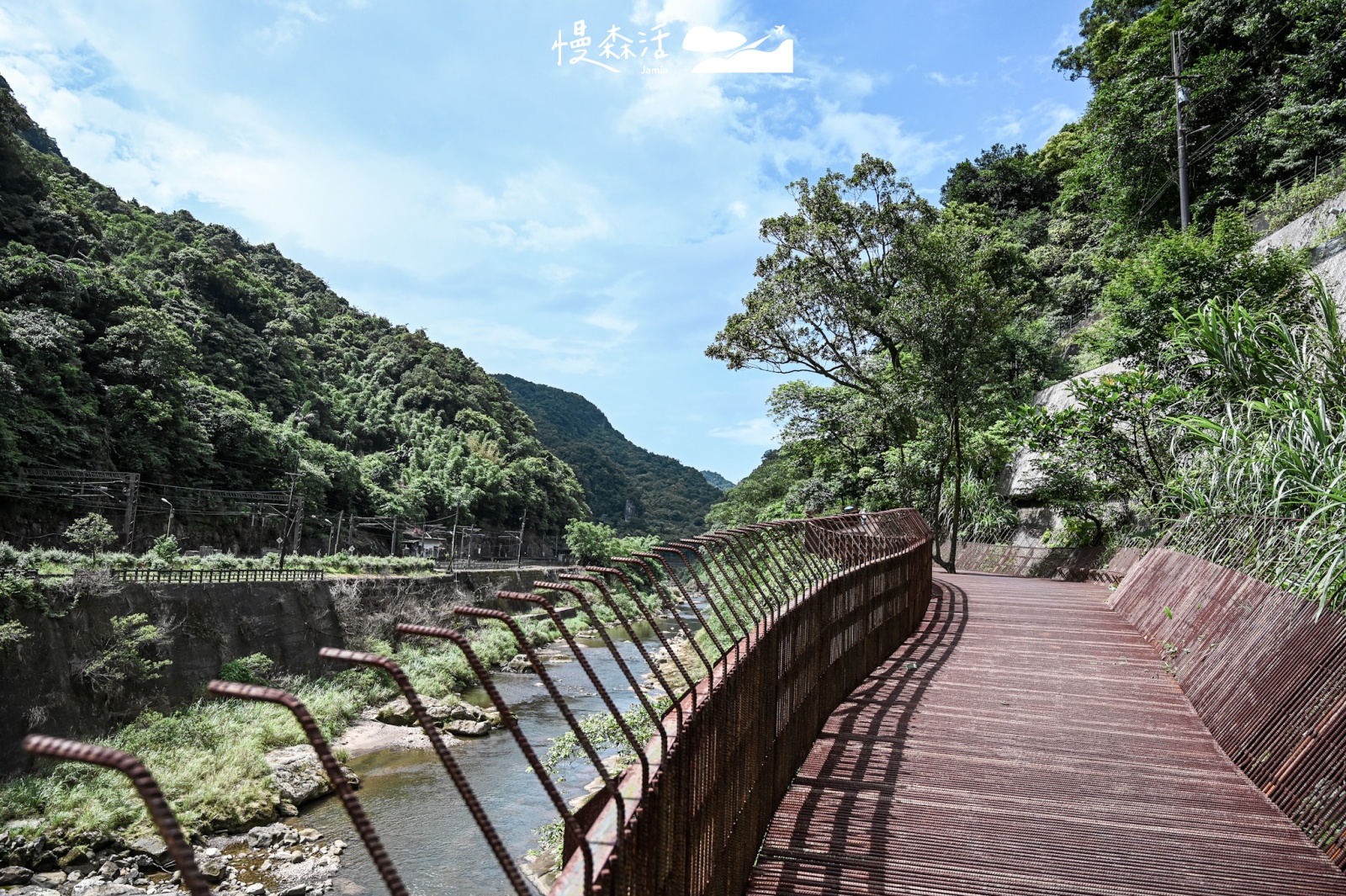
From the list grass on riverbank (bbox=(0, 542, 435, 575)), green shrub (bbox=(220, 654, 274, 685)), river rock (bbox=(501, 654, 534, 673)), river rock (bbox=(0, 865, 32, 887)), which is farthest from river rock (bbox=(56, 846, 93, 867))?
river rock (bbox=(501, 654, 534, 673))

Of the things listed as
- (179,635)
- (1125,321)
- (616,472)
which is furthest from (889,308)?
(616,472)

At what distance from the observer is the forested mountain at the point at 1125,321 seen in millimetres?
7098

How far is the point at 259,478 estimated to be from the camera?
3869 cm

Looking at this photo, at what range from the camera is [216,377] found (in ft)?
152

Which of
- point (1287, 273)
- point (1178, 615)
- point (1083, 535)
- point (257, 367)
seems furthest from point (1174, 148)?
point (257, 367)

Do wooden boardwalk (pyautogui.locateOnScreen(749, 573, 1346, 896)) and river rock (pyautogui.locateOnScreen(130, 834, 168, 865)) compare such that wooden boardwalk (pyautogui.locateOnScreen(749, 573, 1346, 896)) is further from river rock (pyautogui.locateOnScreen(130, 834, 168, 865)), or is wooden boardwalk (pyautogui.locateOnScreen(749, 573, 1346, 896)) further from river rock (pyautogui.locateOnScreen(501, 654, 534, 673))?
river rock (pyautogui.locateOnScreen(501, 654, 534, 673))

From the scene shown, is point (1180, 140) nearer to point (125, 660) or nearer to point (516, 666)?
point (516, 666)

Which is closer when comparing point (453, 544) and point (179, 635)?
point (179, 635)

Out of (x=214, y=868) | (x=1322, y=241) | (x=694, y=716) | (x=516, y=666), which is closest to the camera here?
(x=694, y=716)

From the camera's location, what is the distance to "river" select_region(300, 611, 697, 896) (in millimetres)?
11023

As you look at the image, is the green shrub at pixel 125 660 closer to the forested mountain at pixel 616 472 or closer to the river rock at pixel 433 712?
the river rock at pixel 433 712

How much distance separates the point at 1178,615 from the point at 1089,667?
102 centimetres

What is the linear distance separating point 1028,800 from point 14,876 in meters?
12.9

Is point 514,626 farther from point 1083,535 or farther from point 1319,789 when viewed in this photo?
point 1083,535
